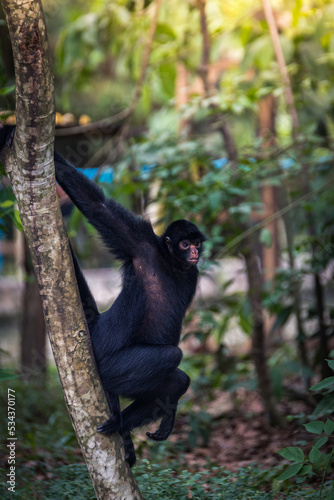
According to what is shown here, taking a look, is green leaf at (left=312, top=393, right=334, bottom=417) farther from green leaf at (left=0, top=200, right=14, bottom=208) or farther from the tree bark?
green leaf at (left=0, top=200, right=14, bottom=208)

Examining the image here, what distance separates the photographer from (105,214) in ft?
12.0

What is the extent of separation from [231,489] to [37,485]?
1530mm

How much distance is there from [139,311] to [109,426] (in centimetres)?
93

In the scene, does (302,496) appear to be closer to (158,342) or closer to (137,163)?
(158,342)

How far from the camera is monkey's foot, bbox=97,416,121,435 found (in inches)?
122

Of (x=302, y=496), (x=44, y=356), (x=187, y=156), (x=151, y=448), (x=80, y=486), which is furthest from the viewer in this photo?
(x=44, y=356)

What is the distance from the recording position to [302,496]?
3.70 metres

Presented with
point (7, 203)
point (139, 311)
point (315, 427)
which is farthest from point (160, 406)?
point (7, 203)

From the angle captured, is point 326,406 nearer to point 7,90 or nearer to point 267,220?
point 267,220

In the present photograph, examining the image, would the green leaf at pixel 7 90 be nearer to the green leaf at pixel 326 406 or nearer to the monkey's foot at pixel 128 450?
the monkey's foot at pixel 128 450

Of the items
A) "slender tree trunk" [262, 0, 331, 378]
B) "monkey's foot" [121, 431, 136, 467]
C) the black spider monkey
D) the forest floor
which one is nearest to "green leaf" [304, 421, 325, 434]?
the black spider monkey

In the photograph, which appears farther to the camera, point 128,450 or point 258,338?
point 258,338

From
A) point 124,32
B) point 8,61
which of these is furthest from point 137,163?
point 8,61

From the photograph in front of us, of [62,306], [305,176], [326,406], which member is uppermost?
[305,176]
